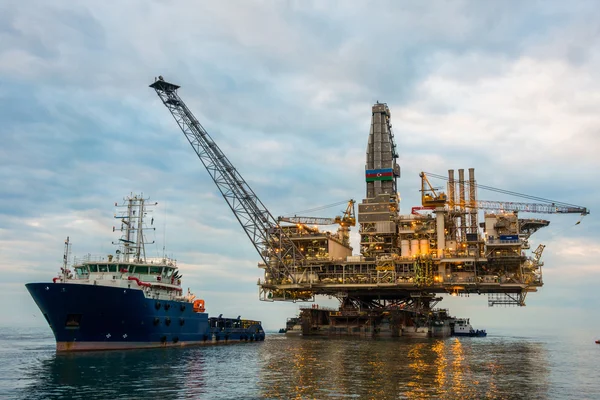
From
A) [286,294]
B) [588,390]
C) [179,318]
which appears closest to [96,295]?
[179,318]

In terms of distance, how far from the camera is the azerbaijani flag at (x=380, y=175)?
371 ft

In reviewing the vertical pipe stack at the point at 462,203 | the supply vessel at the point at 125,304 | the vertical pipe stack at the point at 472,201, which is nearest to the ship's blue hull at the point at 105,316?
the supply vessel at the point at 125,304

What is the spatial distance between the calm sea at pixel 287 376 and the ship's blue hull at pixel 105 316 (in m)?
2.13

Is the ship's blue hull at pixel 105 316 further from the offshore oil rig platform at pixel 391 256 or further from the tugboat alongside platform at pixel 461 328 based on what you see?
the tugboat alongside platform at pixel 461 328

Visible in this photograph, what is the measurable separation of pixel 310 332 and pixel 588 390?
2799 inches

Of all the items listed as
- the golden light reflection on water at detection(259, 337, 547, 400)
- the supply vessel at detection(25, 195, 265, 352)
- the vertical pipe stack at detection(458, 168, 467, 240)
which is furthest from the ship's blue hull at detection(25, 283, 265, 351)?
the vertical pipe stack at detection(458, 168, 467, 240)

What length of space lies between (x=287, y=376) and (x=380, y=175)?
77.5 meters

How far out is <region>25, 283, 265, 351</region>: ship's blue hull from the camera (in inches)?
2047

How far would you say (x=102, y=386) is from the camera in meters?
34.4

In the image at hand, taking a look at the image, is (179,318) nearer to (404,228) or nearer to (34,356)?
(34,356)

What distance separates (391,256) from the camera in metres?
96.6

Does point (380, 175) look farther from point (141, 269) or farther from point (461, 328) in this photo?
point (141, 269)

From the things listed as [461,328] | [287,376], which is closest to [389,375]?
[287,376]

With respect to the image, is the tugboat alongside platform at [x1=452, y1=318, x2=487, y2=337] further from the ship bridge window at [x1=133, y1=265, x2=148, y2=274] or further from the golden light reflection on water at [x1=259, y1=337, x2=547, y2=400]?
the ship bridge window at [x1=133, y1=265, x2=148, y2=274]
